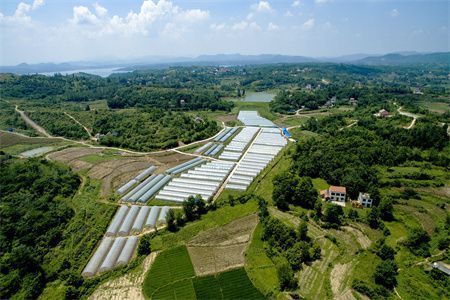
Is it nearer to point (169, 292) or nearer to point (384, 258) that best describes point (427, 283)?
point (384, 258)

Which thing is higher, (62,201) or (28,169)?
(28,169)

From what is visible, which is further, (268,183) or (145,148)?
(145,148)

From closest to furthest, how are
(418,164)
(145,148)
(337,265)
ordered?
(337,265) → (418,164) → (145,148)

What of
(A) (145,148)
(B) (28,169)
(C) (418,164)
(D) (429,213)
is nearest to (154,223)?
(B) (28,169)

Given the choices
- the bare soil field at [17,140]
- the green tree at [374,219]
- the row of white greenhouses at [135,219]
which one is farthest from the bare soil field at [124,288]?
the bare soil field at [17,140]

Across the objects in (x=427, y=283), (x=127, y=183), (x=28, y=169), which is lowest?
(x=427, y=283)

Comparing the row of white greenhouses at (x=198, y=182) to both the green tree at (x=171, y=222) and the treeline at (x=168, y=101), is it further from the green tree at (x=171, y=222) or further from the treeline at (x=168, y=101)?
the treeline at (x=168, y=101)

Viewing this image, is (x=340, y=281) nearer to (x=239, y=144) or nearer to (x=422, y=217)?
(x=422, y=217)
